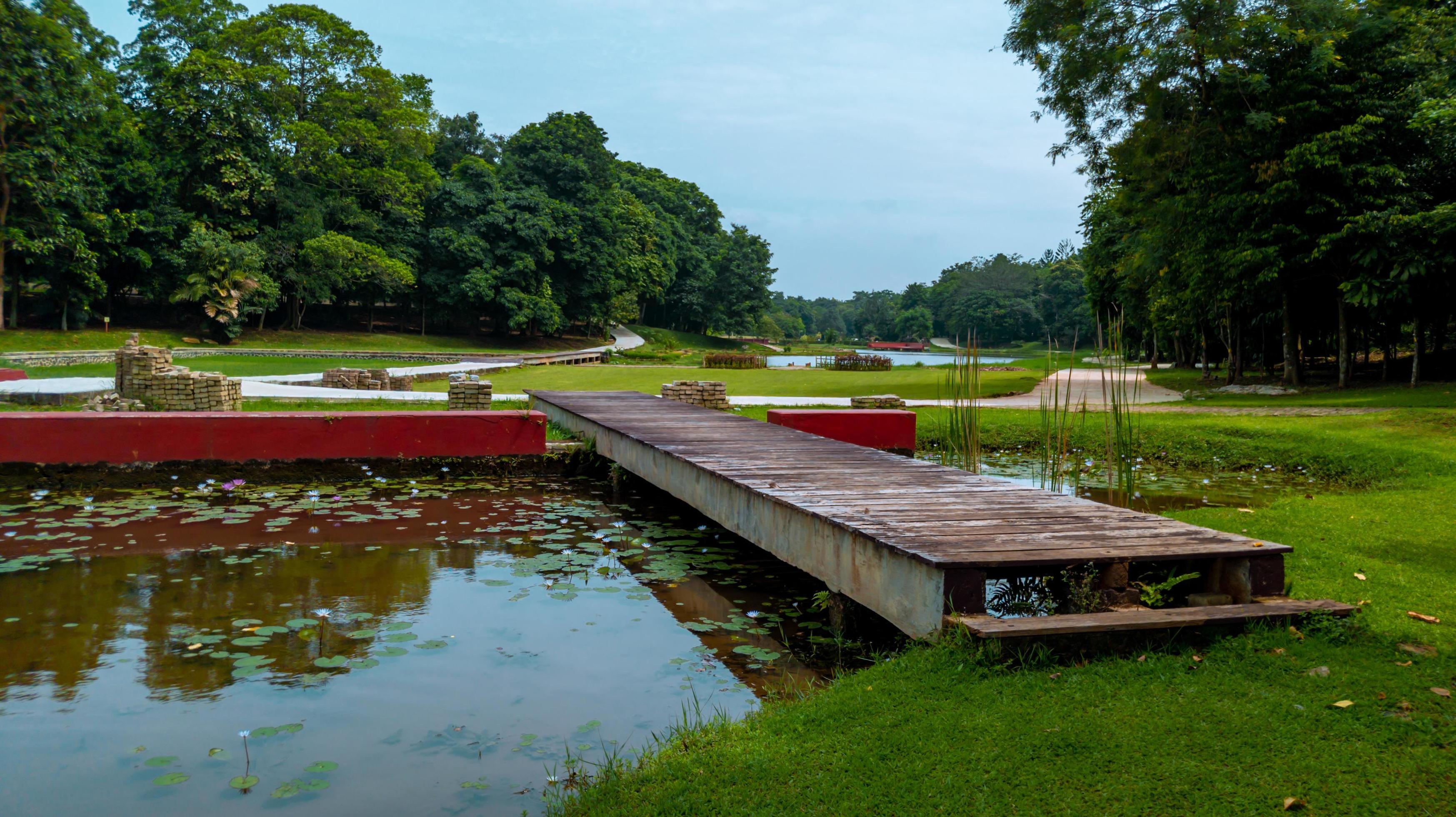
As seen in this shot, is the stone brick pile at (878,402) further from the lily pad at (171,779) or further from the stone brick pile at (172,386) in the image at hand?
the lily pad at (171,779)

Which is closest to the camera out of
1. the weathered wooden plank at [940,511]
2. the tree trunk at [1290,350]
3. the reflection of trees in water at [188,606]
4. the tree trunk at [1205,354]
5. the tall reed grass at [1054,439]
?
the weathered wooden plank at [940,511]

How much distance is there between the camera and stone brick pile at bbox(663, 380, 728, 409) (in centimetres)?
1259

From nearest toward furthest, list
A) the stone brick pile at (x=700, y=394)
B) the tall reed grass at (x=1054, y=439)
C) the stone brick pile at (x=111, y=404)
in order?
1. the tall reed grass at (x=1054, y=439)
2. the stone brick pile at (x=111, y=404)
3. the stone brick pile at (x=700, y=394)

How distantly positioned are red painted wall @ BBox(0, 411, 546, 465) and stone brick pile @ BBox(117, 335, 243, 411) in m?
3.64

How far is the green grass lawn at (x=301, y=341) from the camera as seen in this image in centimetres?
2881

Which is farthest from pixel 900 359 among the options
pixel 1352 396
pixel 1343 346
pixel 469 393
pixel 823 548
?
pixel 823 548

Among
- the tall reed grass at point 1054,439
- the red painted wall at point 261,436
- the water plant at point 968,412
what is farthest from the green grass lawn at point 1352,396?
the red painted wall at point 261,436

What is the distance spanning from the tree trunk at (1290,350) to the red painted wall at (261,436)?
16944mm

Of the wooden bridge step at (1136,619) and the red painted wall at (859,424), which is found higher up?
the red painted wall at (859,424)

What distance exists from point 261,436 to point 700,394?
18.7ft

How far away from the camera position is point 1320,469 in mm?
9914

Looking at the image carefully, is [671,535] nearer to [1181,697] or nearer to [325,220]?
[1181,697]

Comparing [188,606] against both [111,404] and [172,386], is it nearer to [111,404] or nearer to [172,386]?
[111,404]

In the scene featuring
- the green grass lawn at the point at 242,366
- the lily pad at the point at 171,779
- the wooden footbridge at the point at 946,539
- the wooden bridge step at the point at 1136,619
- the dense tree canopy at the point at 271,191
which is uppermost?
the dense tree canopy at the point at 271,191
